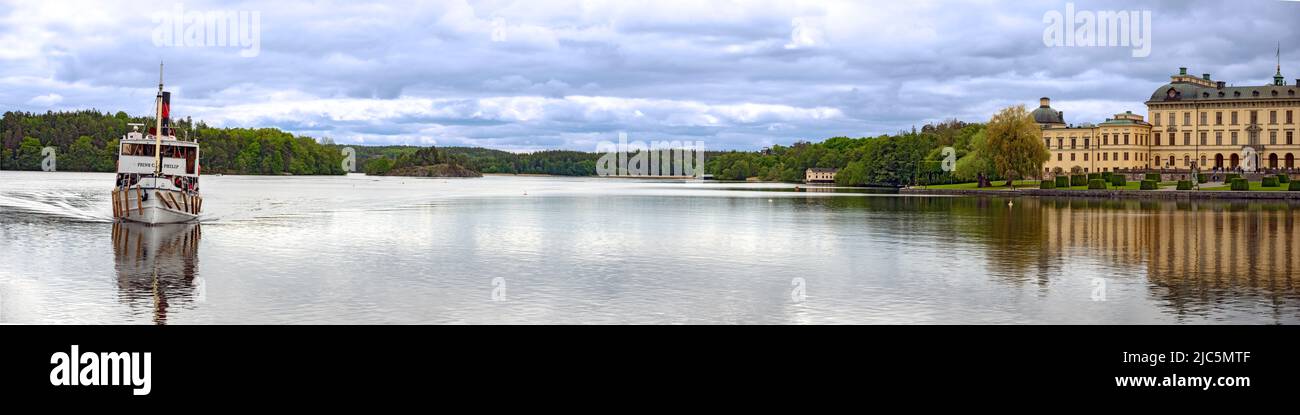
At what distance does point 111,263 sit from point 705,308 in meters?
19.2

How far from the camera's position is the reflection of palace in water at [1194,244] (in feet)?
89.6

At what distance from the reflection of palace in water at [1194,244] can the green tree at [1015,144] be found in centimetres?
5127

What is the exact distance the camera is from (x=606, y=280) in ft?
91.1

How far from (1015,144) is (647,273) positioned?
101568 millimetres

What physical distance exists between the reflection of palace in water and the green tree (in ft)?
168

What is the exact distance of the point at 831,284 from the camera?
27.2m

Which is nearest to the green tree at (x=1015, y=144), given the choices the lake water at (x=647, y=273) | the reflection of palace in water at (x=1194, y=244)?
the reflection of palace in water at (x=1194, y=244)

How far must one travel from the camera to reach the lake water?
21.7 m

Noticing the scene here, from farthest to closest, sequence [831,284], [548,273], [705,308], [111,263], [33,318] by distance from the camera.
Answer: [111,263] < [548,273] < [831,284] < [705,308] < [33,318]
